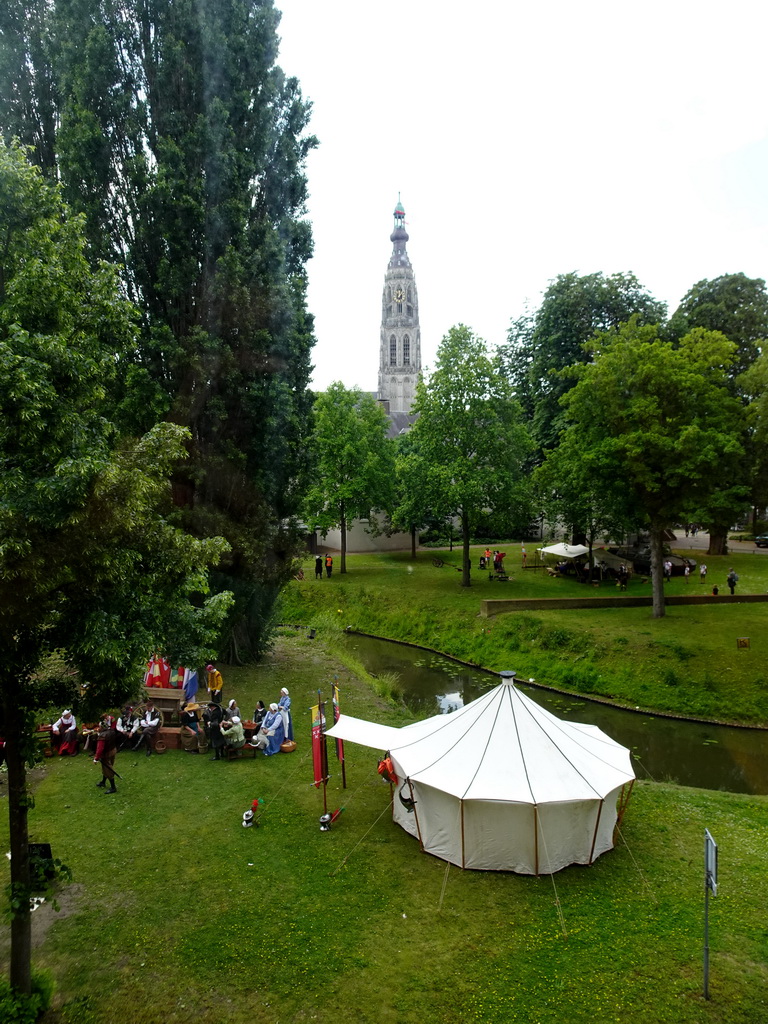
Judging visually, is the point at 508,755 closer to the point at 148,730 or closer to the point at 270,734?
the point at 270,734

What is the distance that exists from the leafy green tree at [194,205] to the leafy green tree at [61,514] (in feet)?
30.5

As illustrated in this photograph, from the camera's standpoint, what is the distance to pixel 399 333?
113 meters

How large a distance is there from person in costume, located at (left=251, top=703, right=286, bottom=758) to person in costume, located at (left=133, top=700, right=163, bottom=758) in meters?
2.14

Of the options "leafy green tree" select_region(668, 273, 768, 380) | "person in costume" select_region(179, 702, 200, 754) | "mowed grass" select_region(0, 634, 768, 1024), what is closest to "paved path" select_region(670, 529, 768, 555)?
"leafy green tree" select_region(668, 273, 768, 380)

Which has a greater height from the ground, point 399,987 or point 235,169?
point 235,169

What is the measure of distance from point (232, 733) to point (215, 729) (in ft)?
1.33

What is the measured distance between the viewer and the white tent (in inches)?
389

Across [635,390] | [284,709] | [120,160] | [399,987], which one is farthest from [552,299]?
[399,987]

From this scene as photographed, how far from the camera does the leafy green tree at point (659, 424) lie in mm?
23172

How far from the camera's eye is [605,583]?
3425 cm

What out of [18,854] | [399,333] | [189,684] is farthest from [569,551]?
[399,333]

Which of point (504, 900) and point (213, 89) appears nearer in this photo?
point (504, 900)

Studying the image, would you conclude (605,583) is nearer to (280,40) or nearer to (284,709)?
(284,709)

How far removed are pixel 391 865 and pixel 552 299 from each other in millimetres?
33761
